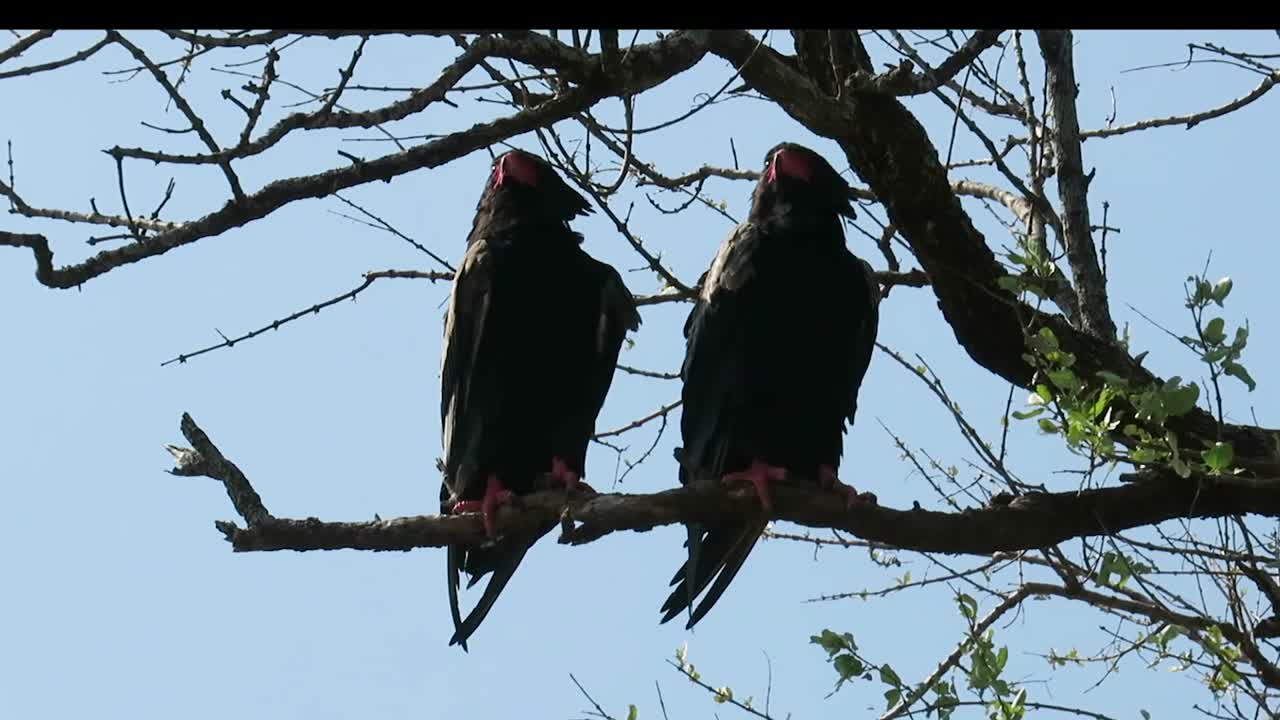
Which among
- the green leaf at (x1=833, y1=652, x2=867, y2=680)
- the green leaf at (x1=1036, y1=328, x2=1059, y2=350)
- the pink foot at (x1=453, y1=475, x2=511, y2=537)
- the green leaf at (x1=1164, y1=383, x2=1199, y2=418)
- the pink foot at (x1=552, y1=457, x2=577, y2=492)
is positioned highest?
the green leaf at (x1=1036, y1=328, x2=1059, y2=350)

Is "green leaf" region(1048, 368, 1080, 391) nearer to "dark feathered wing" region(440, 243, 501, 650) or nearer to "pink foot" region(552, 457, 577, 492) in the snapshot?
"pink foot" region(552, 457, 577, 492)

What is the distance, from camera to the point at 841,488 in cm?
440

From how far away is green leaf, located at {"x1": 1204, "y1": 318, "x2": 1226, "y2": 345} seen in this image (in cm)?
342

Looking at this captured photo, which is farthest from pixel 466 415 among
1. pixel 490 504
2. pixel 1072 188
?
pixel 1072 188

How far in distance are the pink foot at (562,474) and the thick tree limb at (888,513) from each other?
616mm

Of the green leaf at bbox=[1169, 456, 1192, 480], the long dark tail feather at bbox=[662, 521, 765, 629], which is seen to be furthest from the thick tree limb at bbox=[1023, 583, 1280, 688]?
the long dark tail feather at bbox=[662, 521, 765, 629]

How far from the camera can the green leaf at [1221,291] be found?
3.46m

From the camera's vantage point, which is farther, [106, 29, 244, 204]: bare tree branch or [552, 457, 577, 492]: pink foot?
[552, 457, 577, 492]: pink foot

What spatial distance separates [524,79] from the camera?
4.37 metres

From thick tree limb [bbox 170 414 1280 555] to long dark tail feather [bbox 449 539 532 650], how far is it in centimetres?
59

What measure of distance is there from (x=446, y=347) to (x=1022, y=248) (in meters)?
2.07
